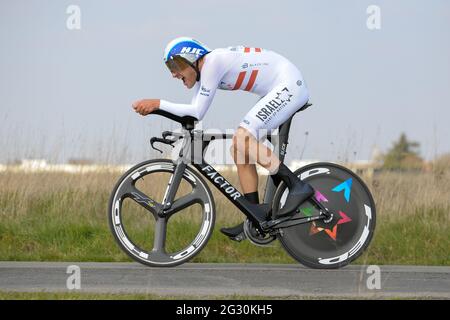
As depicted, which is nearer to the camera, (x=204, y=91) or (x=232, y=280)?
(x=232, y=280)

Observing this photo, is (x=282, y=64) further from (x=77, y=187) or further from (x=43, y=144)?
(x=43, y=144)

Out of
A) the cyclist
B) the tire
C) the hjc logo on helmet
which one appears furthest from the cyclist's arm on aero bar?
the tire

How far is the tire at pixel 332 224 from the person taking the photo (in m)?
8.20

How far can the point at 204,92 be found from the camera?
7758 mm

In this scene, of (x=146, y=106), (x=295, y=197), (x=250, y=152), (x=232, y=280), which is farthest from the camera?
(x=295, y=197)

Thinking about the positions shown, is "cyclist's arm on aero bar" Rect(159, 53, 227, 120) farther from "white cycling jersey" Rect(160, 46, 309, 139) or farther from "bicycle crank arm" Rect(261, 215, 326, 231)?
"bicycle crank arm" Rect(261, 215, 326, 231)

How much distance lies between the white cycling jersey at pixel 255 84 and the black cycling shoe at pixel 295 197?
1.88 ft

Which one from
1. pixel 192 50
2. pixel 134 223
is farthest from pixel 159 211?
pixel 134 223

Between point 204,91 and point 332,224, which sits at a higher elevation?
point 204,91

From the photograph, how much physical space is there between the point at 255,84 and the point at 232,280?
1.76 meters

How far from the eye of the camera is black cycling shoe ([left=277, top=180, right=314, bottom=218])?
8062 millimetres

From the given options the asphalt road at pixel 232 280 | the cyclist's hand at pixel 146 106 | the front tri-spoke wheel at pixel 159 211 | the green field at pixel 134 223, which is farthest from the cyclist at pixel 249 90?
the green field at pixel 134 223

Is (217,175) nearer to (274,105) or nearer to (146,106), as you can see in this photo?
(274,105)
